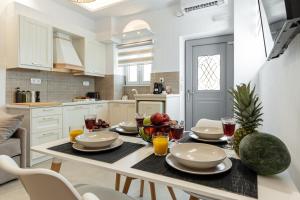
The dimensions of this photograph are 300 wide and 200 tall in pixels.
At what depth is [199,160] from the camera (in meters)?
0.82

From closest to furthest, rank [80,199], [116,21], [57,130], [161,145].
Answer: [80,199]
[161,145]
[57,130]
[116,21]

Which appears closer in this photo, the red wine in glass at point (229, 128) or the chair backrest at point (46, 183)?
the chair backrest at point (46, 183)

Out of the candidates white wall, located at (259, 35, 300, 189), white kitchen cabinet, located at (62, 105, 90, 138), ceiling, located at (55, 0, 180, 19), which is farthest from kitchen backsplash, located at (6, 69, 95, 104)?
white wall, located at (259, 35, 300, 189)

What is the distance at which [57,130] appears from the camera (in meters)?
3.08

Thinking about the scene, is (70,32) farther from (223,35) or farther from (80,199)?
(80,199)

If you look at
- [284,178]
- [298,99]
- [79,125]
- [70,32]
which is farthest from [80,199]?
[70,32]

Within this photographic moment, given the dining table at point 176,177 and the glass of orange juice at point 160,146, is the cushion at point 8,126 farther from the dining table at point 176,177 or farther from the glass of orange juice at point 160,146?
the glass of orange juice at point 160,146

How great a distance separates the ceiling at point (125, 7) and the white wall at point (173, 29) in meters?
0.15

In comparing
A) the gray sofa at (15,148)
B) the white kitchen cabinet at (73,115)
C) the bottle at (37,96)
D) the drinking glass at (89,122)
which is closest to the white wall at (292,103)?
the drinking glass at (89,122)

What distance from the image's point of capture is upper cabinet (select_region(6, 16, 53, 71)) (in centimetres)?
281

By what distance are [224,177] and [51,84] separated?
370 cm

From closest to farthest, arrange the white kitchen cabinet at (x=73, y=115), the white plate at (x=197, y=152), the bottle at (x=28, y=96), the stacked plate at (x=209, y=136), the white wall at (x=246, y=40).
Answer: the white plate at (x=197, y=152) → the stacked plate at (x=209, y=136) → the white wall at (x=246, y=40) → the bottle at (x=28, y=96) → the white kitchen cabinet at (x=73, y=115)

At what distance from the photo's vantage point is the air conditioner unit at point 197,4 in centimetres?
330

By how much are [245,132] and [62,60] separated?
334 cm
